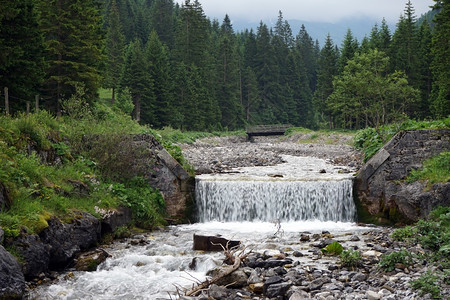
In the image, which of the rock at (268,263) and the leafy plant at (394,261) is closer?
the leafy plant at (394,261)

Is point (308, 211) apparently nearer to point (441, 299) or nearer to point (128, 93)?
point (441, 299)

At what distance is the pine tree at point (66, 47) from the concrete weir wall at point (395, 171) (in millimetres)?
18350

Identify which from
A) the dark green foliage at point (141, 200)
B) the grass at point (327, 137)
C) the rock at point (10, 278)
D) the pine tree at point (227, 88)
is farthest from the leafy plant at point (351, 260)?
the pine tree at point (227, 88)

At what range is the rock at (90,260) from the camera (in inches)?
382

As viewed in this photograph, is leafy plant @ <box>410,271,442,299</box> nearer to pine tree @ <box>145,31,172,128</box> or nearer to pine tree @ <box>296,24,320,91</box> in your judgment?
pine tree @ <box>145,31,172,128</box>

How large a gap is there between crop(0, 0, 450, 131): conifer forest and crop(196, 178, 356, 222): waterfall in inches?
269

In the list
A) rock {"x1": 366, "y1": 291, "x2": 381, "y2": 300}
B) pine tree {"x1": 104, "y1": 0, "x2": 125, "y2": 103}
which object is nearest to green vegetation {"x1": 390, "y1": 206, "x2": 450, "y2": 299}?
rock {"x1": 366, "y1": 291, "x2": 381, "y2": 300}

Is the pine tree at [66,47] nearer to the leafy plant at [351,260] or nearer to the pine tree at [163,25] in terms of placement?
the leafy plant at [351,260]

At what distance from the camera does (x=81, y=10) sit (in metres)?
26.6

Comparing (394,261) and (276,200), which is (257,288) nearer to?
(394,261)

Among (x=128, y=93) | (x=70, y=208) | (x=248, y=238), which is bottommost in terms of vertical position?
(x=248, y=238)

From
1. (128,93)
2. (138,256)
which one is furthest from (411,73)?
(138,256)

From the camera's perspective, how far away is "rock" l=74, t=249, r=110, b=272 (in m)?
9.70

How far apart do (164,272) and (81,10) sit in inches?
889
